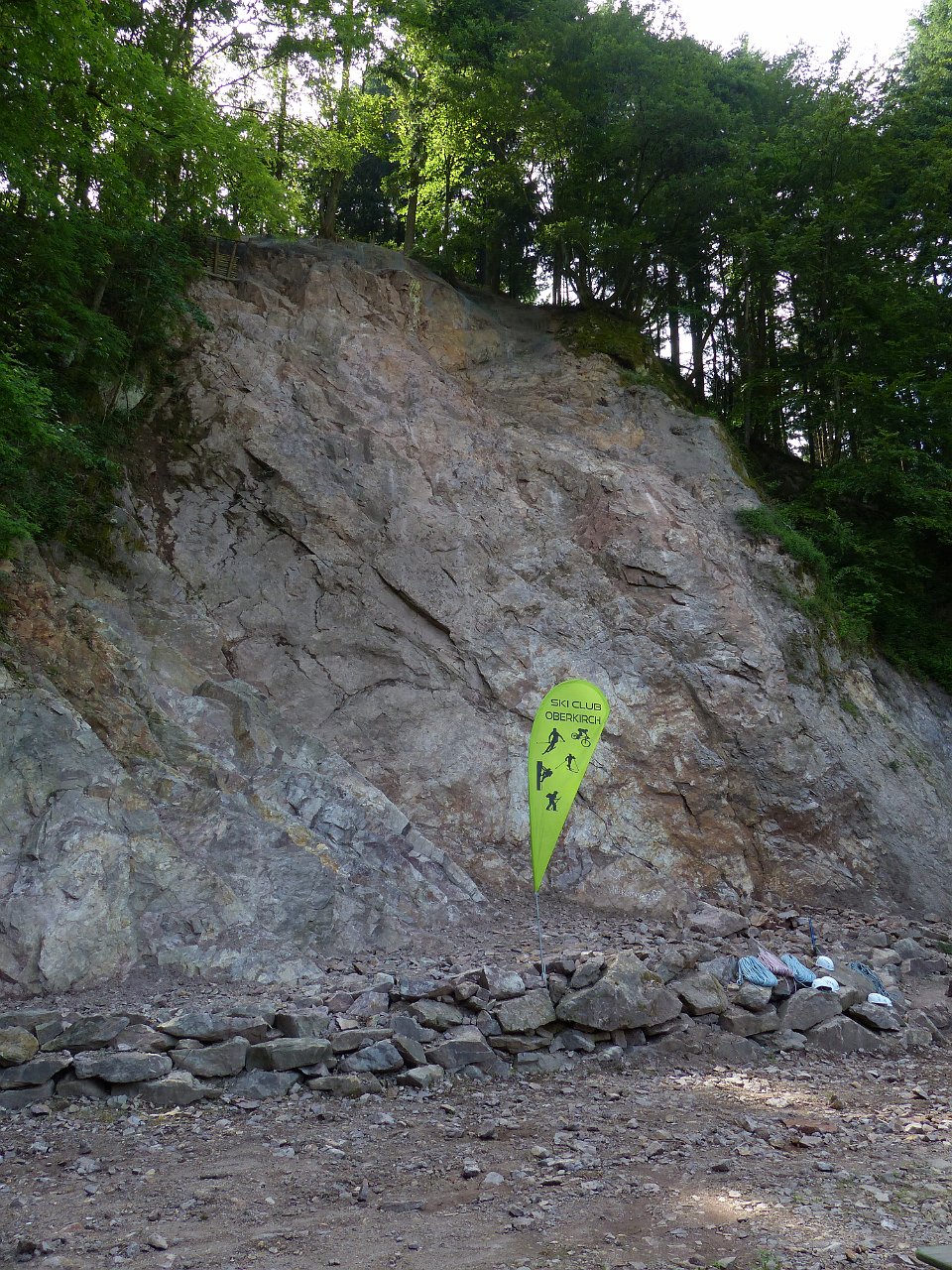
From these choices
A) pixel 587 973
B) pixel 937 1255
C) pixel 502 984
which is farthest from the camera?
pixel 587 973

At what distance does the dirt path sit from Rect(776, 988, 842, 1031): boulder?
104 cm

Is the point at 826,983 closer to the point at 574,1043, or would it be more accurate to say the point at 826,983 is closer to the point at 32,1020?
the point at 574,1043

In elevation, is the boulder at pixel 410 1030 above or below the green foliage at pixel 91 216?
below

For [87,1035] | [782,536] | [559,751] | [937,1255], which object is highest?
[782,536]

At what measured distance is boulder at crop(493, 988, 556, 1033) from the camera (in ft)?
18.7

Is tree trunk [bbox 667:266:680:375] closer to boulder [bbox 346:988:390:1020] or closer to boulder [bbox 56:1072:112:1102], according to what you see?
boulder [bbox 346:988:390:1020]

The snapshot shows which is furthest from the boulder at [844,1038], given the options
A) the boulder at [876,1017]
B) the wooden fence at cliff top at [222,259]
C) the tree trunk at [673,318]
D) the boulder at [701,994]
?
the tree trunk at [673,318]

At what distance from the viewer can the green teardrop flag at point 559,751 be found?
6781 mm

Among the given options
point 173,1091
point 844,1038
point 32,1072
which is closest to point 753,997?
point 844,1038

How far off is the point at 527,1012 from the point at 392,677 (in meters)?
4.95

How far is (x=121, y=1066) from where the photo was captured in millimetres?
4758

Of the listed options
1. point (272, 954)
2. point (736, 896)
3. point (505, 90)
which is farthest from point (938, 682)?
point (505, 90)

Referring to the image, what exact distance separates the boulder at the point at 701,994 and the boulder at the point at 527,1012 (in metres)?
1.14

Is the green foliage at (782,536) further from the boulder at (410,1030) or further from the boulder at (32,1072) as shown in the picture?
the boulder at (32,1072)
